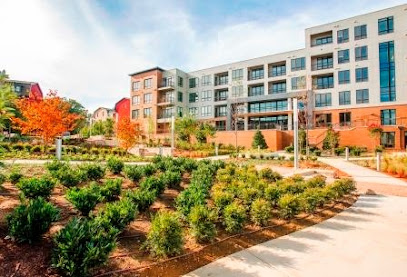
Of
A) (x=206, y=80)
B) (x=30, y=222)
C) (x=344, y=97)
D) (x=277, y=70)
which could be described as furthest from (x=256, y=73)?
(x=30, y=222)

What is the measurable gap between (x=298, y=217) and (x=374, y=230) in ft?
5.40

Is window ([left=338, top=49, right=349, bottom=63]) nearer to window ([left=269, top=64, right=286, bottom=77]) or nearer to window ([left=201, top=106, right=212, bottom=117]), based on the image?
window ([left=269, top=64, right=286, bottom=77])

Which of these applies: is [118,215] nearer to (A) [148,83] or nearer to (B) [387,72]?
(B) [387,72]

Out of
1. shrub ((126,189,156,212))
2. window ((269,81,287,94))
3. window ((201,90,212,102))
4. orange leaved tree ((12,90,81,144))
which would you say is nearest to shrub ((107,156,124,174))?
shrub ((126,189,156,212))

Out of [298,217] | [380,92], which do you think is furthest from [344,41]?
[298,217]

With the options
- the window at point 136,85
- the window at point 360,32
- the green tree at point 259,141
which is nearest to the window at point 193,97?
the window at point 136,85

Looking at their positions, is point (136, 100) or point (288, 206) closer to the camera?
point (288, 206)

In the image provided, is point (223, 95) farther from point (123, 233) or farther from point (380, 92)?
point (123, 233)

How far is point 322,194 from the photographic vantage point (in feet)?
25.2

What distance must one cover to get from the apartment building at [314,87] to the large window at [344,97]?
3.4 inches

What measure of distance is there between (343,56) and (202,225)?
40692mm

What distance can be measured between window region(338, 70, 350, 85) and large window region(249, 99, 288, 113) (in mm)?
8115

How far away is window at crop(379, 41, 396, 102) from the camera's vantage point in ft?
113

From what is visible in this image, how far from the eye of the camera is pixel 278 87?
43.8m
